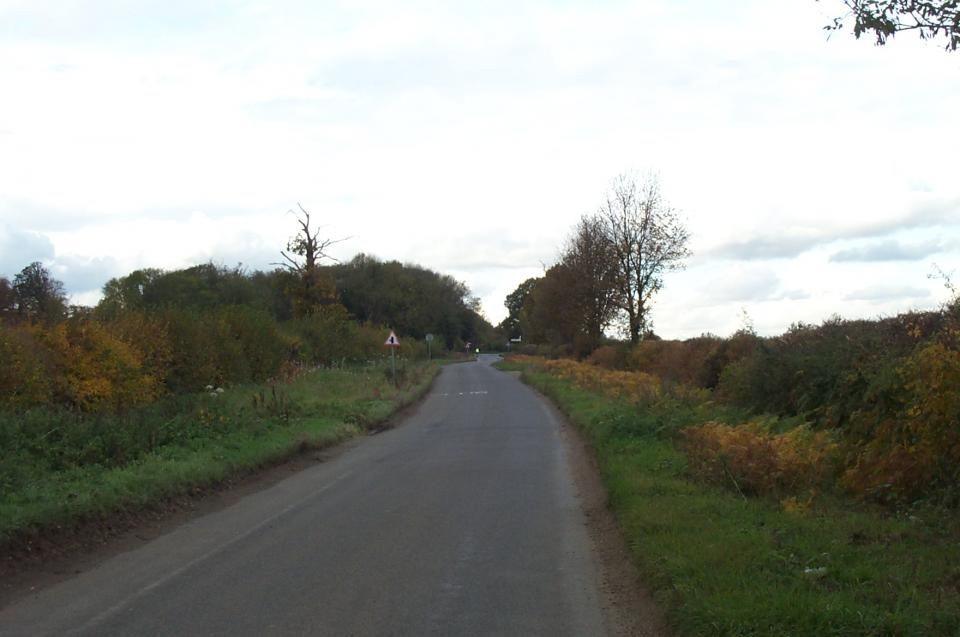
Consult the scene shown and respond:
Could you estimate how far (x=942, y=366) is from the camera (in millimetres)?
8992

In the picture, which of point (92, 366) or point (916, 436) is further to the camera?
point (92, 366)

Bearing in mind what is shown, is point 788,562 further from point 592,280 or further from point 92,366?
point 592,280

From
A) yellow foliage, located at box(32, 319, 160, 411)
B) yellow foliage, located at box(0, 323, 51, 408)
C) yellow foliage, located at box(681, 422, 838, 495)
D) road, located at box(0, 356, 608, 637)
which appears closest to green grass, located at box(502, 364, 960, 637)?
yellow foliage, located at box(681, 422, 838, 495)

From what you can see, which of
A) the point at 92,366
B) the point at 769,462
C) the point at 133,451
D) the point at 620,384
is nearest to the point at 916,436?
the point at 769,462

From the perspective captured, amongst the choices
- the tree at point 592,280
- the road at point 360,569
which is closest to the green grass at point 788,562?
the road at point 360,569

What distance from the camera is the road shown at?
7.29m

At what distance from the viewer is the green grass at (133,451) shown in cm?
1098

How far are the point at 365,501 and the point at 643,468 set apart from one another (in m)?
4.27

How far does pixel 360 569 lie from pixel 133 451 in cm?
742

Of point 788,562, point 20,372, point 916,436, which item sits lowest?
point 788,562

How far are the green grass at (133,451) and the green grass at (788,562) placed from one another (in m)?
6.33

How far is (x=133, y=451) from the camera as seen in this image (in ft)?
49.1

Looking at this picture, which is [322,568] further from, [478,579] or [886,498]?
[886,498]

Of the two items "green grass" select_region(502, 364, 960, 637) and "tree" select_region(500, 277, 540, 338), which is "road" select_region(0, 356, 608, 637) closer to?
"green grass" select_region(502, 364, 960, 637)
